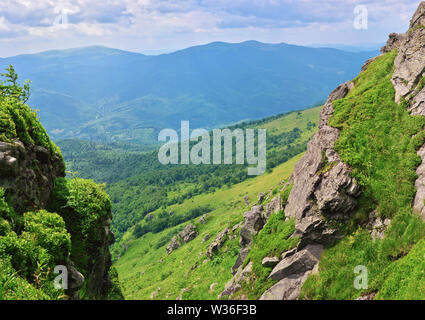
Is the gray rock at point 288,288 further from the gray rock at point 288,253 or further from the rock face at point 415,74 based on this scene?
the rock face at point 415,74

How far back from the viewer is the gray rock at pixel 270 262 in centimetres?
1992

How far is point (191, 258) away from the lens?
5978 cm

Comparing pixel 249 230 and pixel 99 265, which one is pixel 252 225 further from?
pixel 99 265

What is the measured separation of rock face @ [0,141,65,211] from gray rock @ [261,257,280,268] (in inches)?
557

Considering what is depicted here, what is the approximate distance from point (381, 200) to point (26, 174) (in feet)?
64.5

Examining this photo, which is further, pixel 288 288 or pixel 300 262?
pixel 300 262

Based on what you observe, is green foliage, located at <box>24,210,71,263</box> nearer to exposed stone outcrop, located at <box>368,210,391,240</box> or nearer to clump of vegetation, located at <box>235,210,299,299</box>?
clump of vegetation, located at <box>235,210,299,299</box>

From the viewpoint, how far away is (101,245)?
789 inches

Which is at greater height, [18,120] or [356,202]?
[18,120]

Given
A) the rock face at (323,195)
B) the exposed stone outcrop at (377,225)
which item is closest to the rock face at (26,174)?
the rock face at (323,195)

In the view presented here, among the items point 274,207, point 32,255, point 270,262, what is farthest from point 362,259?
point 32,255

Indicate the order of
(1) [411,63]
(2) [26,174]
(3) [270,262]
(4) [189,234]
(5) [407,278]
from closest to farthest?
(5) [407,278] < (2) [26,174] < (3) [270,262] < (1) [411,63] < (4) [189,234]
